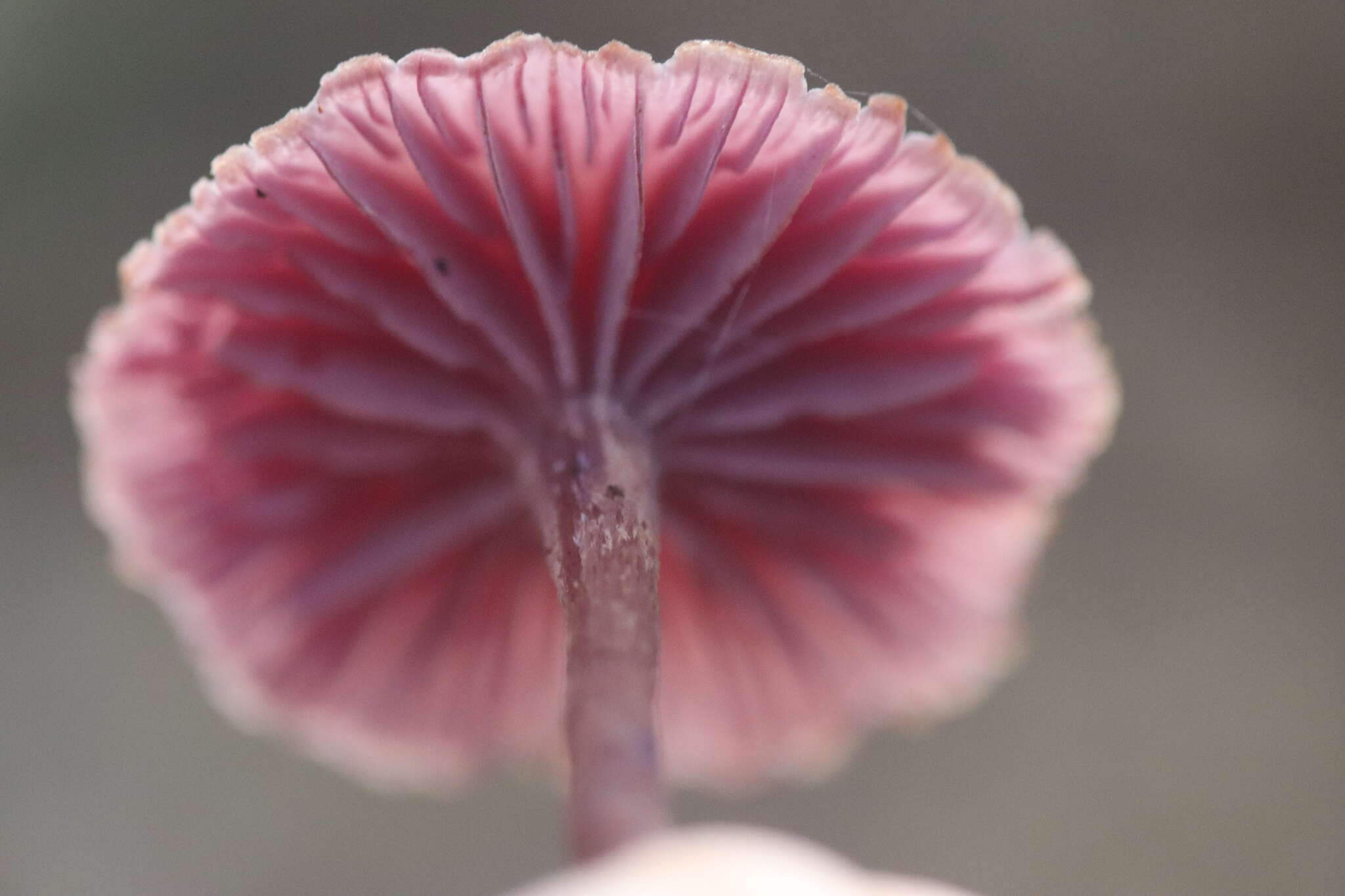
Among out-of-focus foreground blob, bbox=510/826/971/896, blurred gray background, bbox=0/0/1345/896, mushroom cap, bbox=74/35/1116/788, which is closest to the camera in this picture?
out-of-focus foreground blob, bbox=510/826/971/896

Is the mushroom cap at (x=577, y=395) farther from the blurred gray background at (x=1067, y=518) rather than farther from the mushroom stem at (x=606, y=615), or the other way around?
the blurred gray background at (x=1067, y=518)

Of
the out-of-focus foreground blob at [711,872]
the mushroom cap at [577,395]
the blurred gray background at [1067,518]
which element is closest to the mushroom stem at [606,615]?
the mushroom cap at [577,395]

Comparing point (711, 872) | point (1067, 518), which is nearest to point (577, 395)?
point (711, 872)

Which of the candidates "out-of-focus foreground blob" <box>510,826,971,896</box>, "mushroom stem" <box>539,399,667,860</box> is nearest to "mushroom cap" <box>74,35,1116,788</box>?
"mushroom stem" <box>539,399,667,860</box>

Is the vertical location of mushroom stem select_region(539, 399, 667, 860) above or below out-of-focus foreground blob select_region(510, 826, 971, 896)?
above

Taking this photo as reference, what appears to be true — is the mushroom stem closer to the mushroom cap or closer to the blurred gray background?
the mushroom cap

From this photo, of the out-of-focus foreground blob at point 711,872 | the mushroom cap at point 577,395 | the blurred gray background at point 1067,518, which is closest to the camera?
the out-of-focus foreground blob at point 711,872
